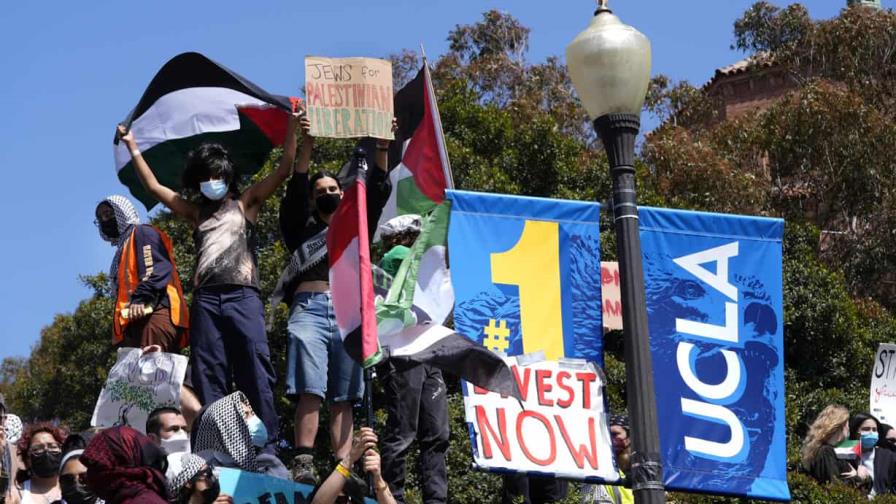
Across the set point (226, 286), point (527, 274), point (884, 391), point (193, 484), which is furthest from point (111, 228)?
point (884, 391)

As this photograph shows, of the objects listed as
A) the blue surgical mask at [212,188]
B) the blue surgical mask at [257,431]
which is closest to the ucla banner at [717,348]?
the blue surgical mask at [257,431]

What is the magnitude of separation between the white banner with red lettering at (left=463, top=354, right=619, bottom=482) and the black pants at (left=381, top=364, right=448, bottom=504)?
→ 37 cm

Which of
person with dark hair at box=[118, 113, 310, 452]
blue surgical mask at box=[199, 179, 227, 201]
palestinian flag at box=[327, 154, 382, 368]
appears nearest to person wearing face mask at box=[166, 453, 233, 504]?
palestinian flag at box=[327, 154, 382, 368]

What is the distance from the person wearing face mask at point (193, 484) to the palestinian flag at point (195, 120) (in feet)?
11.9

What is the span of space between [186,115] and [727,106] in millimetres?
31112

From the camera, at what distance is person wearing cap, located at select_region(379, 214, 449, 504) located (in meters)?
9.23

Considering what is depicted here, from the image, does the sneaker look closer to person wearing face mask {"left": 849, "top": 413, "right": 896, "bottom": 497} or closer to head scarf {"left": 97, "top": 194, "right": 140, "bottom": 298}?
head scarf {"left": 97, "top": 194, "right": 140, "bottom": 298}

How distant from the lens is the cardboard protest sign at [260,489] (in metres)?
8.47

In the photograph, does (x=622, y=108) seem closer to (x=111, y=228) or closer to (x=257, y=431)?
(x=257, y=431)

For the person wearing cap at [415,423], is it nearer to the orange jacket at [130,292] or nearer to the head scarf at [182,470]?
the orange jacket at [130,292]

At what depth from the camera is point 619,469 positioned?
9953mm

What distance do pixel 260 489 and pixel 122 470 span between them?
1.76 meters

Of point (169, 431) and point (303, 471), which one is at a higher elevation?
point (169, 431)

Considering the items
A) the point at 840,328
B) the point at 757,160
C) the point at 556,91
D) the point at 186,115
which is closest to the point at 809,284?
the point at 840,328
